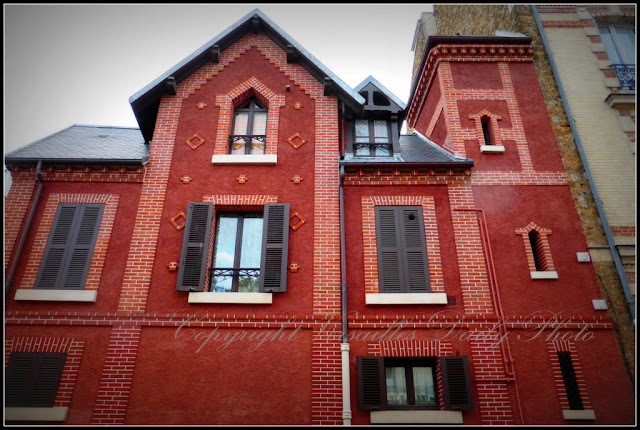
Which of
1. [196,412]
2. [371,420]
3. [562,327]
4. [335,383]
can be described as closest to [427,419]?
[371,420]

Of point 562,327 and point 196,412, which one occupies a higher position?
point 562,327

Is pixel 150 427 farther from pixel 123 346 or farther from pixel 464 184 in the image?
pixel 464 184

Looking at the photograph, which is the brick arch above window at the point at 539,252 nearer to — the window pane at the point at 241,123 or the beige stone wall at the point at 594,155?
the beige stone wall at the point at 594,155

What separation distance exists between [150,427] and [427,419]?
461 centimetres

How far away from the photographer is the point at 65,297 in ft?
26.9

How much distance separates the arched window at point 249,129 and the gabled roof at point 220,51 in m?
1.55

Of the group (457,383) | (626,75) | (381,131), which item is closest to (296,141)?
(381,131)

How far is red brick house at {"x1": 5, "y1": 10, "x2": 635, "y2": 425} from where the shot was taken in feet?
25.1

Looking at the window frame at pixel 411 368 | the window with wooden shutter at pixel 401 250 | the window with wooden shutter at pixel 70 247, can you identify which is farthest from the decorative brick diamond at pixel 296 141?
the window frame at pixel 411 368

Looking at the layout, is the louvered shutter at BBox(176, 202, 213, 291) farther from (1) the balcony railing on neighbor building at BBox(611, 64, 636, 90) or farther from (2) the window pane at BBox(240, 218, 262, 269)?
(1) the balcony railing on neighbor building at BBox(611, 64, 636, 90)

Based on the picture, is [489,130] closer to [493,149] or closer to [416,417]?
[493,149]

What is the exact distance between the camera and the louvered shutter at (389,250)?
8.62m

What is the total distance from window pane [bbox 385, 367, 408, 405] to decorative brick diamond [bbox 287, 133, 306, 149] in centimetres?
510

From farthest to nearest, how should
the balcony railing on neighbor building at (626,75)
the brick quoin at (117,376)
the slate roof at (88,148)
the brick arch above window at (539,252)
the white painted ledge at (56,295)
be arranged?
the balcony railing on neighbor building at (626,75) → the slate roof at (88,148) → the brick arch above window at (539,252) → the white painted ledge at (56,295) → the brick quoin at (117,376)
